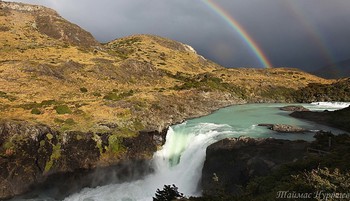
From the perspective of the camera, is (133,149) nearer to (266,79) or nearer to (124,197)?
(124,197)

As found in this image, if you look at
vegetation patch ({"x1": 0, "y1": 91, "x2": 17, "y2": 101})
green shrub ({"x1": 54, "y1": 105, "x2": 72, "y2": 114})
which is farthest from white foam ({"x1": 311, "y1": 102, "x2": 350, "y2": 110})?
vegetation patch ({"x1": 0, "y1": 91, "x2": 17, "y2": 101})

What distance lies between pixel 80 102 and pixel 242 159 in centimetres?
3333

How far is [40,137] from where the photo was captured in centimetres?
3647

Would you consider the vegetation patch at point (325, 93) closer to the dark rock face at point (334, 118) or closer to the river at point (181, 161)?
the dark rock face at point (334, 118)

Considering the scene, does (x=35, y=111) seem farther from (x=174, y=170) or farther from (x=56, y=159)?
(x=174, y=170)

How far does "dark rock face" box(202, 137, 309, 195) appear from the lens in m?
28.8

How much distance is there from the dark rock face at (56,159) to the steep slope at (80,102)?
11 centimetres

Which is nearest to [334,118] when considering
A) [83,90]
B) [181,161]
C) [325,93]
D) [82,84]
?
[181,161]

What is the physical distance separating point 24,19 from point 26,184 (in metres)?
120

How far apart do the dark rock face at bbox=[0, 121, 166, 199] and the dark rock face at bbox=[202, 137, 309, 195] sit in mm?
10861

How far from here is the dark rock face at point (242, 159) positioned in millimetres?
28797

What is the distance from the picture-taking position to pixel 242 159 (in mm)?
31281

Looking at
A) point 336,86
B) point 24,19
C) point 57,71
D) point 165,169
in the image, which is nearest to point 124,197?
point 165,169

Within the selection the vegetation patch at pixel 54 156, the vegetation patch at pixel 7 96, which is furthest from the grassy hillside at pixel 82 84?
the vegetation patch at pixel 54 156
